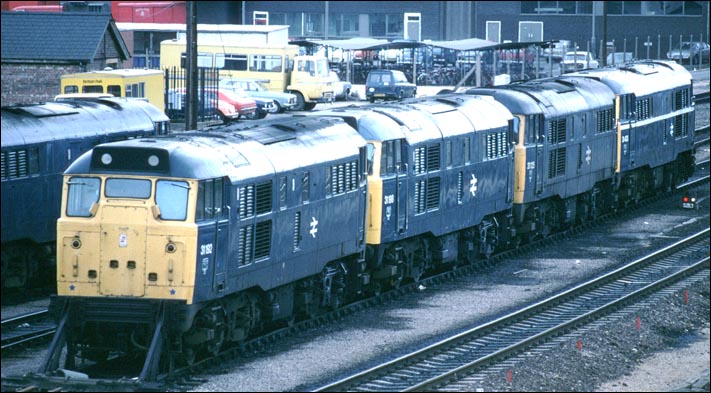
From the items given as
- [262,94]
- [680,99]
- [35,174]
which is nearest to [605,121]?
[680,99]

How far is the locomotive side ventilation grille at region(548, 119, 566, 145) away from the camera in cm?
3394

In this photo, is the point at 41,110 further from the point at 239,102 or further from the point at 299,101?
the point at 299,101

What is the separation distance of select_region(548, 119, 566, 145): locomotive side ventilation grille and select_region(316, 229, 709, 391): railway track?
3.76 meters

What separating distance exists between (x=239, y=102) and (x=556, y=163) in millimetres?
25146

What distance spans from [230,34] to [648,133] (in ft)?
99.4

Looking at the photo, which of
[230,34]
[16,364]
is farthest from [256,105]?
[16,364]

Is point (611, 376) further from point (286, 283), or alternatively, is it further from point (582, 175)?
point (582, 175)

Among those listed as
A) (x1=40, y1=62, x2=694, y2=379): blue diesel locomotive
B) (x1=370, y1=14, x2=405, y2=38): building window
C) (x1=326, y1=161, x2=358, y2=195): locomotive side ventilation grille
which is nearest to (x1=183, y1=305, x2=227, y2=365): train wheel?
(x1=40, y1=62, x2=694, y2=379): blue diesel locomotive

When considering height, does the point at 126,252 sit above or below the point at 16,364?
above

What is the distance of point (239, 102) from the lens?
188 feet

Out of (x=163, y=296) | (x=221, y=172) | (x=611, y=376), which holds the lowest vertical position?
(x=611, y=376)

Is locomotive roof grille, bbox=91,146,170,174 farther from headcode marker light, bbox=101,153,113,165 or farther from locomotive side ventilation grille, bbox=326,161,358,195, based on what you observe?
locomotive side ventilation grille, bbox=326,161,358,195

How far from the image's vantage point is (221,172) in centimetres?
1992

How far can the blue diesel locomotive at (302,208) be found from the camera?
19.2m
